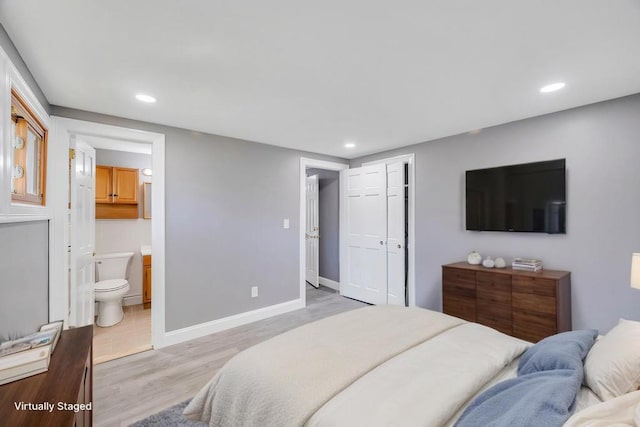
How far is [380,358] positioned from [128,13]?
→ 203 cm

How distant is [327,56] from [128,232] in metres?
3.87

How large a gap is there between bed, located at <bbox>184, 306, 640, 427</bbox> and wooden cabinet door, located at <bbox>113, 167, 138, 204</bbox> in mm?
3506

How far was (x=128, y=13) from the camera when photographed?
1.39 meters

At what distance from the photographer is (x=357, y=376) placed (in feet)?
4.14

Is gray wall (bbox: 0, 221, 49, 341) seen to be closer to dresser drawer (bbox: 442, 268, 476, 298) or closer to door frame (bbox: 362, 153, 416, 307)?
dresser drawer (bbox: 442, 268, 476, 298)

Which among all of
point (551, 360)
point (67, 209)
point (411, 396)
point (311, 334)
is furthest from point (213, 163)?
point (551, 360)

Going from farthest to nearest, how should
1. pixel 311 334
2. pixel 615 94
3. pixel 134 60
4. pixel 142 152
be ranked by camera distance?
pixel 142 152 → pixel 615 94 → pixel 134 60 → pixel 311 334

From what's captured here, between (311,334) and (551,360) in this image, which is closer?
(551,360)

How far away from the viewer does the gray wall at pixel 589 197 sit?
2387 mm

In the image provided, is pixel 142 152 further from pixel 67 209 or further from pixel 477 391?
pixel 477 391

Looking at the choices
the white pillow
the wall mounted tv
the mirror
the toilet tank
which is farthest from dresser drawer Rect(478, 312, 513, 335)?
Answer: the mirror

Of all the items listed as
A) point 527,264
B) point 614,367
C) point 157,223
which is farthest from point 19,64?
point 527,264

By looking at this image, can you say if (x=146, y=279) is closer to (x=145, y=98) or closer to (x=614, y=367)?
(x=145, y=98)

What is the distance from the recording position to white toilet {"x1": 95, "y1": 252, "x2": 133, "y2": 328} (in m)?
3.41
